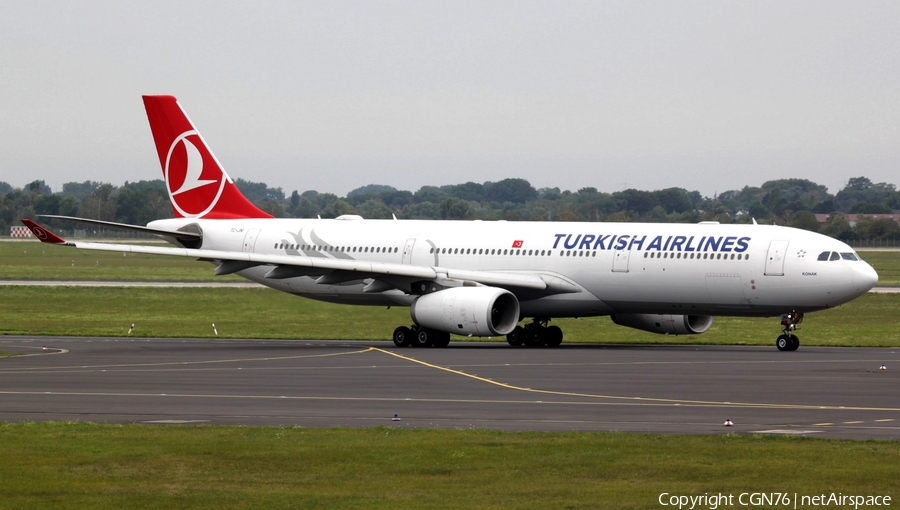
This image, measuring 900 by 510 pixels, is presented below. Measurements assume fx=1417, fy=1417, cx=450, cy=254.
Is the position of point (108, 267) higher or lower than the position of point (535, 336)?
lower

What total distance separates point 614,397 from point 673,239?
16507 mm

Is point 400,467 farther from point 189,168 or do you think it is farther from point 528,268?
point 189,168

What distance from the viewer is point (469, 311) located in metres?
41.7

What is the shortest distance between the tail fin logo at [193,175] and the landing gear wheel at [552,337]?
14.3 m

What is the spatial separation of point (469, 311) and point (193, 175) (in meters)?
15.3

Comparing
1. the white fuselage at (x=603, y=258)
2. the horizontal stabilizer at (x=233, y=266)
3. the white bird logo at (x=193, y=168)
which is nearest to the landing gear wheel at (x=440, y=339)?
the white fuselage at (x=603, y=258)

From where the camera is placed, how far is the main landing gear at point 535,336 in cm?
4531

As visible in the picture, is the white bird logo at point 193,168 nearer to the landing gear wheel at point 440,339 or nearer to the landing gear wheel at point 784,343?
the landing gear wheel at point 440,339

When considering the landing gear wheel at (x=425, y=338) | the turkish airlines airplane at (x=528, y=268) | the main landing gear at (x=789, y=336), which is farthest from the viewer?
the landing gear wheel at (x=425, y=338)

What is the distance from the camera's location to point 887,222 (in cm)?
16312

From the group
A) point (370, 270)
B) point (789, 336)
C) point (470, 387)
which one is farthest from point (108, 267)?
point (470, 387)

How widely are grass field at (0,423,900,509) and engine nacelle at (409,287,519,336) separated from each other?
20.3m

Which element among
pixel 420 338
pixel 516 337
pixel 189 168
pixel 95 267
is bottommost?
pixel 95 267

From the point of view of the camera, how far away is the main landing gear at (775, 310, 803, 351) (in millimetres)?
41344
